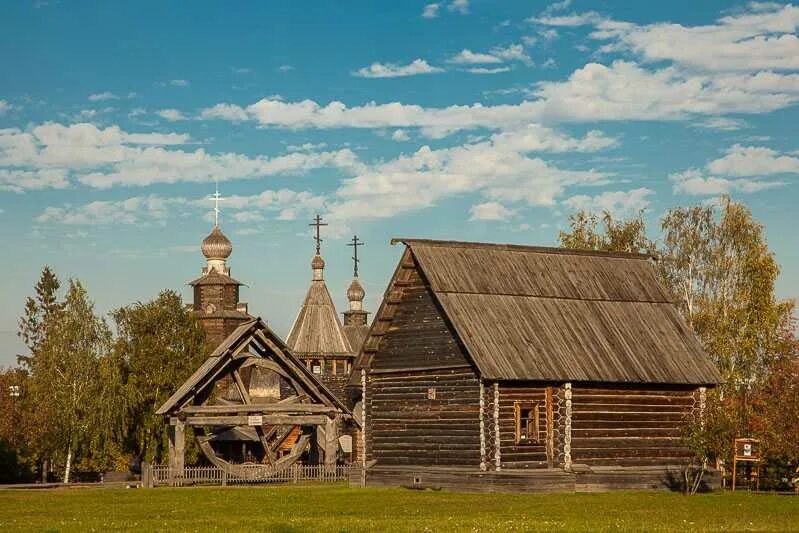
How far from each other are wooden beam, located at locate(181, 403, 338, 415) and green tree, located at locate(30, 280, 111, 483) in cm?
781

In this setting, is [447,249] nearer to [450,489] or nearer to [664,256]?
[450,489]

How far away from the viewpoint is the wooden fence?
5128cm

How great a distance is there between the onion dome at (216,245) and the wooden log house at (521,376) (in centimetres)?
4345

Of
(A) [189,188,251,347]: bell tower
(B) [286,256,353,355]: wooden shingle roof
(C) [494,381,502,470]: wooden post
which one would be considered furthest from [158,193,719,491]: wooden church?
(A) [189,188,251,347]: bell tower

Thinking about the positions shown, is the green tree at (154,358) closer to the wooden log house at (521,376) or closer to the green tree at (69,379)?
the green tree at (69,379)

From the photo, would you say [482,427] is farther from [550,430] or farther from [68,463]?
[68,463]

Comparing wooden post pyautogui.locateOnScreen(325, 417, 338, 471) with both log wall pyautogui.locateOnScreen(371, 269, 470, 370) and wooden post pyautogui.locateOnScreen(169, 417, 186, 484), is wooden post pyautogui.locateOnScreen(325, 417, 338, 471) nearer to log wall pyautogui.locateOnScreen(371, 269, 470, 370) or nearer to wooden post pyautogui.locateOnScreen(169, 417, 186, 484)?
log wall pyautogui.locateOnScreen(371, 269, 470, 370)

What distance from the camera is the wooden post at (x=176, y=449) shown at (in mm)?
51688

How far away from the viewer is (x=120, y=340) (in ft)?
198

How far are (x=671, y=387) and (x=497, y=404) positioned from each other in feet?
26.0

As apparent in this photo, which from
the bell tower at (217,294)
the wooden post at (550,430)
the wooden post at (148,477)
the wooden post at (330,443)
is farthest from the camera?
the bell tower at (217,294)

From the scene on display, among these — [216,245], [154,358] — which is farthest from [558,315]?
[216,245]

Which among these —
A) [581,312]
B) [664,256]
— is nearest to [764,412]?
[581,312]

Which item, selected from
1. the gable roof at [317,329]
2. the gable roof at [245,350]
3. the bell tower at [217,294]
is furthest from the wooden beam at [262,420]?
the bell tower at [217,294]
